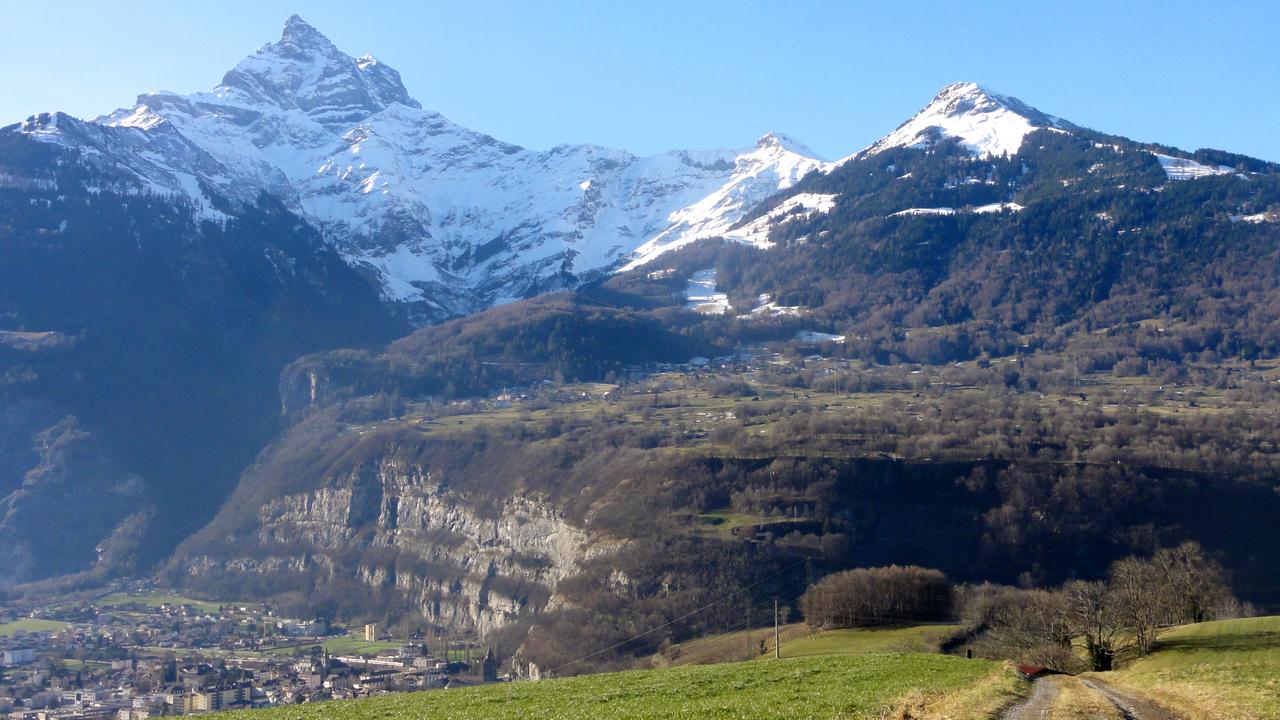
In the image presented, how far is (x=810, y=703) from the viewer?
31.1m

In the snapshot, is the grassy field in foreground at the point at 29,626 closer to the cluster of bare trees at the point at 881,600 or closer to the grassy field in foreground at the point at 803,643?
the grassy field in foreground at the point at 803,643

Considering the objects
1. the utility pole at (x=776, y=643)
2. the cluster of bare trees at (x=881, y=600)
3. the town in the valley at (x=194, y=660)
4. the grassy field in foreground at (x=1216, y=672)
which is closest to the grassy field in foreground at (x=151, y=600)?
the town in the valley at (x=194, y=660)

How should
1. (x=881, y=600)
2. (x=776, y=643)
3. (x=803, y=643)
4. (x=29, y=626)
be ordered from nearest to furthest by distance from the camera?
1. (x=776, y=643)
2. (x=803, y=643)
3. (x=881, y=600)
4. (x=29, y=626)

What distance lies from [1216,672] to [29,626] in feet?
412

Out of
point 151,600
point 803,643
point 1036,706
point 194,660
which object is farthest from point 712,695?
point 151,600

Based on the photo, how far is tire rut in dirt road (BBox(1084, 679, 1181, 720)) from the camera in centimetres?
2905

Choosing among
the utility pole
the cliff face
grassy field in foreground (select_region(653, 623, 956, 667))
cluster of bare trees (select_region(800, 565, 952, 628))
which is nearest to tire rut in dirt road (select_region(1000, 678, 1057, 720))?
grassy field in foreground (select_region(653, 623, 956, 667))

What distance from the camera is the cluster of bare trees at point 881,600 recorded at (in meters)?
73.4

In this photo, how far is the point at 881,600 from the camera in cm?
7419

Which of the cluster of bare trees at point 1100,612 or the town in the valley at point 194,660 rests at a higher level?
the cluster of bare trees at point 1100,612

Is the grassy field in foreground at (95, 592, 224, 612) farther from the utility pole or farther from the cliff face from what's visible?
the utility pole

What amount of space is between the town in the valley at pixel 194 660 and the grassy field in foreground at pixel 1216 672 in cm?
4344

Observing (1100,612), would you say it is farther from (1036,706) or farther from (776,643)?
(1036,706)

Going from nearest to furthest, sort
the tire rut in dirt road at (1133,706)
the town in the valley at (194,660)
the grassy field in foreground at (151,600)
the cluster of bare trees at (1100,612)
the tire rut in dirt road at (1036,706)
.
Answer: the tire rut in dirt road at (1036,706)
the tire rut in dirt road at (1133,706)
the cluster of bare trees at (1100,612)
the town in the valley at (194,660)
the grassy field in foreground at (151,600)
